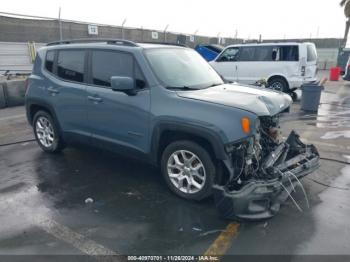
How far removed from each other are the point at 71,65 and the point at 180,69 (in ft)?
5.97

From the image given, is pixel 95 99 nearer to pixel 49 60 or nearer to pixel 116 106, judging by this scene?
pixel 116 106

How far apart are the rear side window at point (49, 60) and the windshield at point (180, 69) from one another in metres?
2.00

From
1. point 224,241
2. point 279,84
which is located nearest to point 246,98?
point 224,241

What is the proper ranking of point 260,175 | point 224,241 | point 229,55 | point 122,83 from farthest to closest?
1. point 229,55
2. point 122,83
3. point 260,175
4. point 224,241

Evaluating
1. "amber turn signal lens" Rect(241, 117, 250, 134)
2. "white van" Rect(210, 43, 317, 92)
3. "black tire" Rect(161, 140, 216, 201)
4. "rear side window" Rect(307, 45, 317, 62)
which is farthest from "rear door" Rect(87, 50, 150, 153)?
"rear side window" Rect(307, 45, 317, 62)

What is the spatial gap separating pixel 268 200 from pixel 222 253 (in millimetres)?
809

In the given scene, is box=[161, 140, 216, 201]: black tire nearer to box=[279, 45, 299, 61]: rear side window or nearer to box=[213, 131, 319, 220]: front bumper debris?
box=[213, 131, 319, 220]: front bumper debris

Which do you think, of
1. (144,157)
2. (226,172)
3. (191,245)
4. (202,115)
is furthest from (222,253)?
(144,157)

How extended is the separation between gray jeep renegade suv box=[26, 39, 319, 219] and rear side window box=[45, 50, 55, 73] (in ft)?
0.06

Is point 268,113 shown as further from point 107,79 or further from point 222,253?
point 107,79

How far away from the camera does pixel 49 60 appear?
5.74m

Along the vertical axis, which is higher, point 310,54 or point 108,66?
point 310,54

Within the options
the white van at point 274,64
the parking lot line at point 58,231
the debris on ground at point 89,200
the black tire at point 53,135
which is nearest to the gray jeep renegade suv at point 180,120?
the black tire at point 53,135

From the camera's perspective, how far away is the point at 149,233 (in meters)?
3.54
